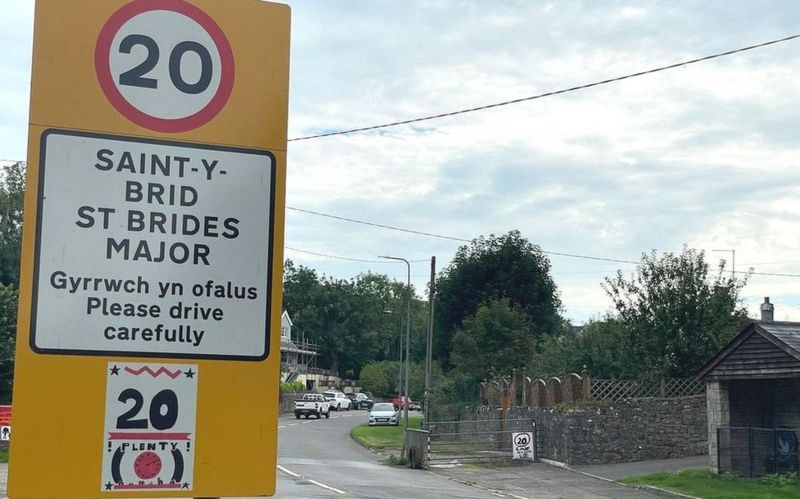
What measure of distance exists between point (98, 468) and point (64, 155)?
1.05 m

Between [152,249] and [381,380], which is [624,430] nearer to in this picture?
[152,249]

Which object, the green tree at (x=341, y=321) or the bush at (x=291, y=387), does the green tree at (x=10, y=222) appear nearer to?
the bush at (x=291, y=387)

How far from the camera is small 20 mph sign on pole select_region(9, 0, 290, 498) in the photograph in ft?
10.6

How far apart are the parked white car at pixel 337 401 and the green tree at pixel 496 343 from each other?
37703 millimetres

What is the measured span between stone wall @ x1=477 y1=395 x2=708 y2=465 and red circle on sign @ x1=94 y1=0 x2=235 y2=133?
26.6 meters

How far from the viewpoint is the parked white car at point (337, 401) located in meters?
81.1

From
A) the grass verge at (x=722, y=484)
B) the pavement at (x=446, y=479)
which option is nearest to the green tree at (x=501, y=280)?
the pavement at (x=446, y=479)

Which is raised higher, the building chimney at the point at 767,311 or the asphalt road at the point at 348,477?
the building chimney at the point at 767,311

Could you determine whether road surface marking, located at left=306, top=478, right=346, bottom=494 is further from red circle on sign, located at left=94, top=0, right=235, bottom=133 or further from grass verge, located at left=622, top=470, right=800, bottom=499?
red circle on sign, located at left=94, top=0, right=235, bottom=133

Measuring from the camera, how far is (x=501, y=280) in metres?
59.5

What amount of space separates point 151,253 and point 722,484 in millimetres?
21710

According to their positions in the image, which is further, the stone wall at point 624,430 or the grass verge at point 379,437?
the grass verge at point 379,437

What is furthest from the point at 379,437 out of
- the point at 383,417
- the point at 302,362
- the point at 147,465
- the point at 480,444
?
the point at 302,362

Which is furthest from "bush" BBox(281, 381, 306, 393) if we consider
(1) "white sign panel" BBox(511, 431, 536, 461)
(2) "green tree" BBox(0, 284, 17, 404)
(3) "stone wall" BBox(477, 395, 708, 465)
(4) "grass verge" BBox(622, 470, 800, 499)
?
(4) "grass verge" BBox(622, 470, 800, 499)
